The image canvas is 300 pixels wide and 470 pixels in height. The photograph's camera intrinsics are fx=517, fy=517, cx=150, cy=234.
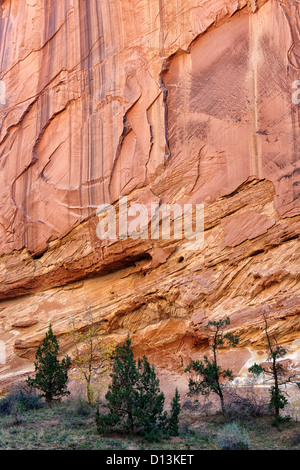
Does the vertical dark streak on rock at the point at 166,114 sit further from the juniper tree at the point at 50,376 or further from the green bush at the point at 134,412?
the green bush at the point at 134,412

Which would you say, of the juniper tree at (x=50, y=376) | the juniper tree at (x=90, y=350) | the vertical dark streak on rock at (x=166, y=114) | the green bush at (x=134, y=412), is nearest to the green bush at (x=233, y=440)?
the green bush at (x=134, y=412)

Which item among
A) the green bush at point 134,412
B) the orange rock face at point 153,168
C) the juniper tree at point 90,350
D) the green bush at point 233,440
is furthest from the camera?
the juniper tree at point 90,350

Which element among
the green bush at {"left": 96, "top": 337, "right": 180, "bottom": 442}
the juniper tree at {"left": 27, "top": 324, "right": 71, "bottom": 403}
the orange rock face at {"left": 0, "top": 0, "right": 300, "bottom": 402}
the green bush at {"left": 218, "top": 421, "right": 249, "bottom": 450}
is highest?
the orange rock face at {"left": 0, "top": 0, "right": 300, "bottom": 402}

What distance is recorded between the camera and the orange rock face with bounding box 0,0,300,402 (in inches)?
662

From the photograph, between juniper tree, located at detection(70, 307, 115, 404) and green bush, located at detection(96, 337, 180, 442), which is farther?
juniper tree, located at detection(70, 307, 115, 404)

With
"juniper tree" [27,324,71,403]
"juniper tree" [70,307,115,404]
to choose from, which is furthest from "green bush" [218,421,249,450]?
"juniper tree" [70,307,115,404]

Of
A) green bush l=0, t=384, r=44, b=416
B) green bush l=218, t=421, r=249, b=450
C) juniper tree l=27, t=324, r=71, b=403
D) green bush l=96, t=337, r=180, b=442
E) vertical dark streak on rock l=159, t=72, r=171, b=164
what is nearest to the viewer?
green bush l=218, t=421, r=249, b=450

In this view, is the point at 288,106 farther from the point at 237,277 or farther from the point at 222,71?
the point at 237,277

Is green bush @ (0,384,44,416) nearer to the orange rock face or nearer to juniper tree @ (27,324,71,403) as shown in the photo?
juniper tree @ (27,324,71,403)

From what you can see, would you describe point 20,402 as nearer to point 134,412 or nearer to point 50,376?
point 50,376

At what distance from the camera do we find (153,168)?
1853cm

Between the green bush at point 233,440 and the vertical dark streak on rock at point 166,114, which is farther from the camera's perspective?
the vertical dark streak on rock at point 166,114

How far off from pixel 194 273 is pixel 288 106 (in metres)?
6.39

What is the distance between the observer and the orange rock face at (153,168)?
16.8 meters
